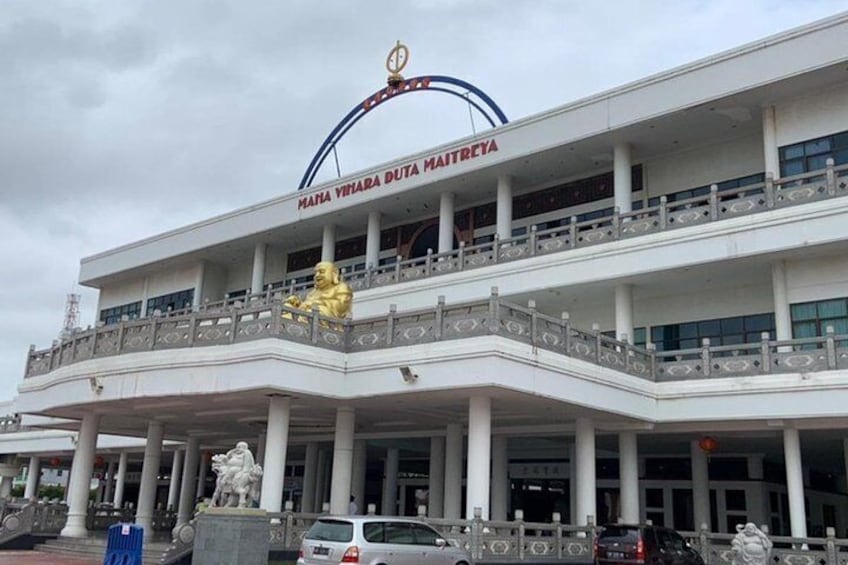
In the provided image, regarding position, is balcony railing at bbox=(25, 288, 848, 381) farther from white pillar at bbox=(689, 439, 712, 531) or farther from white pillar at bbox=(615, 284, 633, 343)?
white pillar at bbox=(689, 439, 712, 531)

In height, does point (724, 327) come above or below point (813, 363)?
above

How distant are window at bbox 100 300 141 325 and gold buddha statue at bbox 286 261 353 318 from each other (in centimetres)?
2229

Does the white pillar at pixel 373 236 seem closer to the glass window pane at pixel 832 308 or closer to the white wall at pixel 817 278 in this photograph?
the white wall at pixel 817 278

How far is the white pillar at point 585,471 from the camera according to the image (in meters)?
19.3

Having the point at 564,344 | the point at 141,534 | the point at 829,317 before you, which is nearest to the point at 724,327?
the point at 829,317

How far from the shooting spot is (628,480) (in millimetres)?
21078

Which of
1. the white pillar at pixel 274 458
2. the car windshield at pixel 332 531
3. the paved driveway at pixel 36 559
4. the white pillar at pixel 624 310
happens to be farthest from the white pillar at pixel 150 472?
the white pillar at pixel 624 310

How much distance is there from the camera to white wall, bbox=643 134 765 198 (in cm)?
2402

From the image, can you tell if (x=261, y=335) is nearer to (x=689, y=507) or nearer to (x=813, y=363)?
(x=813, y=363)

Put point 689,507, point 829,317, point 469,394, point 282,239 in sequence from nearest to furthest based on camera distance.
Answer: point 469,394 < point 829,317 < point 689,507 < point 282,239

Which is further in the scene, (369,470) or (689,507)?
(369,470)

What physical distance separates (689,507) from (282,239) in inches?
740

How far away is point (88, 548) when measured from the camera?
838 inches

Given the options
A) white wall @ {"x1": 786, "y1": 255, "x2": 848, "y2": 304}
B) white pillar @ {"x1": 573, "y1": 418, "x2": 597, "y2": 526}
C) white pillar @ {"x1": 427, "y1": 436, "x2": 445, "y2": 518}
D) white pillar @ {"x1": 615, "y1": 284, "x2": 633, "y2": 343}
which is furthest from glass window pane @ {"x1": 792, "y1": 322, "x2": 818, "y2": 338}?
white pillar @ {"x1": 427, "y1": 436, "x2": 445, "y2": 518}
